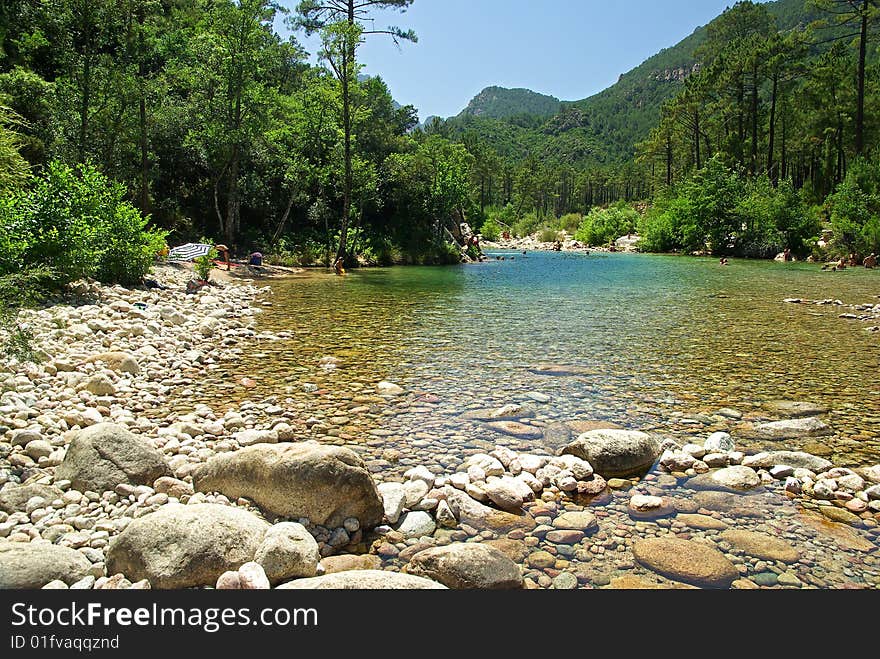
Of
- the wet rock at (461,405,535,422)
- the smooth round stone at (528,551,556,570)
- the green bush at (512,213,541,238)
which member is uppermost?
the green bush at (512,213,541,238)

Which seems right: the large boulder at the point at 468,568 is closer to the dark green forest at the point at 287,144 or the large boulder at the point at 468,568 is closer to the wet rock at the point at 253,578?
the wet rock at the point at 253,578

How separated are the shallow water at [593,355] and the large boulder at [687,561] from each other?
244cm

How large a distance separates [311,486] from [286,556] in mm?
793

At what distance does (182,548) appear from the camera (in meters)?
3.31

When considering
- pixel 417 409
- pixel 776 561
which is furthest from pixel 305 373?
pixel 776 561

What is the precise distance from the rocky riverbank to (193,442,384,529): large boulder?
1 centimetres

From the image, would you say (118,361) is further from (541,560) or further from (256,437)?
(541,560)

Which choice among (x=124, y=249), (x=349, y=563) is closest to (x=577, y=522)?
(x=349, y=563)

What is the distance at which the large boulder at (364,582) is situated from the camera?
10.0 ft

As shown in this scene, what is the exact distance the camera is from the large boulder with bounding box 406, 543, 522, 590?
3.37m

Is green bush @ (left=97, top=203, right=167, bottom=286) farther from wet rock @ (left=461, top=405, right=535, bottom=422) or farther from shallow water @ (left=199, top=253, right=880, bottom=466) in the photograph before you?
wet rock @ (left=461, top=405, right=535, bottom=422)

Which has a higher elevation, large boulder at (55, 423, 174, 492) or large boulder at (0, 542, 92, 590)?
A: large boulder at (55, 423, 174, 492)

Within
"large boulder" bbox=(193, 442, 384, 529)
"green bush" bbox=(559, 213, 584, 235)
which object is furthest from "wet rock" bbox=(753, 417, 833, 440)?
"green bush" bbox=(559, 213, 584, 235)

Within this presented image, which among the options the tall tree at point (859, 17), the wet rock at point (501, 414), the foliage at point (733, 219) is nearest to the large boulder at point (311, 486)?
the wet rock at point (501, 414)
